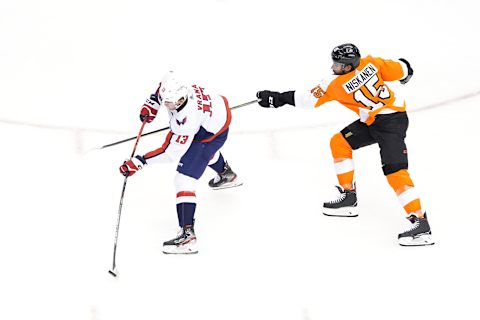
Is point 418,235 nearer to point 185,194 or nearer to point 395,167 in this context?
point 395,167

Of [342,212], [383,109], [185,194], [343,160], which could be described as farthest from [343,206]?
[185,194]

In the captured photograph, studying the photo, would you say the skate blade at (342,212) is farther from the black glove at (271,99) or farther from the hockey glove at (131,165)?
the hockey glove at (131,165)

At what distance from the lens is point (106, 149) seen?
4613 mm

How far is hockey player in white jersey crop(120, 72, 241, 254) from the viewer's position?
3596mm

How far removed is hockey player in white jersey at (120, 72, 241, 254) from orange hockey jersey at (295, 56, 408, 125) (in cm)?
54

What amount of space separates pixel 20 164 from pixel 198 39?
67.0 inches

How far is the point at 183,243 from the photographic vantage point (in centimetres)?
364

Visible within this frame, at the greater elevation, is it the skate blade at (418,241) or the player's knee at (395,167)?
the player's knee at (395,167)

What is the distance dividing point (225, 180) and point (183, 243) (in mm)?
651

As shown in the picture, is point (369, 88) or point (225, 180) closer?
point (369, 88)

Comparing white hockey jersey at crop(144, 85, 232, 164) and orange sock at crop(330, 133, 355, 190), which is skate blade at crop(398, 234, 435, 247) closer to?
orange sock at crop(330, 133, 355, 190)

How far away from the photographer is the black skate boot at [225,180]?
420cm

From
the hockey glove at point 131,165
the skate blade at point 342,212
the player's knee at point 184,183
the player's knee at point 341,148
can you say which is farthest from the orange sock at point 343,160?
the hockey glove at point 131,165

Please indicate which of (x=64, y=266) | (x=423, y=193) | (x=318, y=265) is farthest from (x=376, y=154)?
(x=64, y=266)
